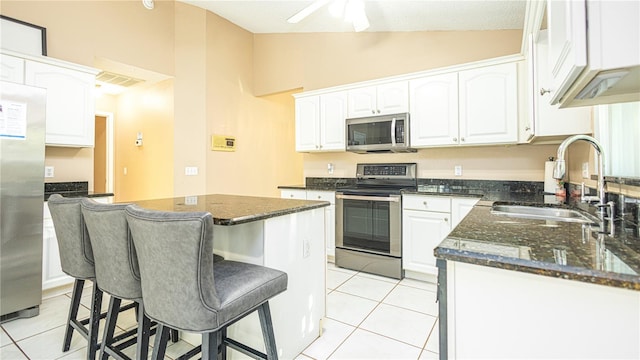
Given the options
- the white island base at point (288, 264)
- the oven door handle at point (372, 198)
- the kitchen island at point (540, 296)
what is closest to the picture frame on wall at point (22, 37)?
the white island base at point (288, 264)

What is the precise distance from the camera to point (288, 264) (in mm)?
1718

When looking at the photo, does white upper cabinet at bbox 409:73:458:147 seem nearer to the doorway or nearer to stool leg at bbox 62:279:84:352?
stool leg at bbox 62:279:84:352

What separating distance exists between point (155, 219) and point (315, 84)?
3.60 metres

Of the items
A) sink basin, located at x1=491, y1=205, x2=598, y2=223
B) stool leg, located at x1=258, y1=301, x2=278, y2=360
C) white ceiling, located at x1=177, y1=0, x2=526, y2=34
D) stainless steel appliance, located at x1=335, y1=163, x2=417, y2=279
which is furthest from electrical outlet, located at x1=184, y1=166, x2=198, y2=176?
sink basin, located at x1=491, y1=205, x2=598, y2=223

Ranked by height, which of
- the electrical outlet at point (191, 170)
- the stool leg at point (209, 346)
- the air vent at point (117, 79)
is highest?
the air vent at point (117, 79)

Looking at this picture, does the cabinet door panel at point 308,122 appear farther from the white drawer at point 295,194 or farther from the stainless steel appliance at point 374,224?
the stainless steel appliance at point 374,224

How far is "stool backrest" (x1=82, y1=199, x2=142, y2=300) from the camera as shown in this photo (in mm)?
1279

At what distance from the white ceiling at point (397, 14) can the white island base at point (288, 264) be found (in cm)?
242

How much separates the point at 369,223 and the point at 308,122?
1.62 metres

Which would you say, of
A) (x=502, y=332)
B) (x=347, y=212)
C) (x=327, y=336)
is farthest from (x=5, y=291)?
(x=502, y=332)

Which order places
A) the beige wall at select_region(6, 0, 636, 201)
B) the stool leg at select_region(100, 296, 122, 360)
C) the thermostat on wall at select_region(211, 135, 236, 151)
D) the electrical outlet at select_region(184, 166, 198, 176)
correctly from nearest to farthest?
the stool leg at select_region(100, 296, 122, 360) < the beige wall at select_region(6, 0, 636, 201) < the electrical outlet at select_region(184, 166, 198, 176) < the thermostat on wall at select_region(211, 135, 236, 151)

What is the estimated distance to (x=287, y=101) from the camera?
554 cm

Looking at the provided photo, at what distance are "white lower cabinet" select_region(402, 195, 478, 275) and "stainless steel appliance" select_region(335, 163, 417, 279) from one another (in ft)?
0.23

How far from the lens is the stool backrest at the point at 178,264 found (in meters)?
1.03
